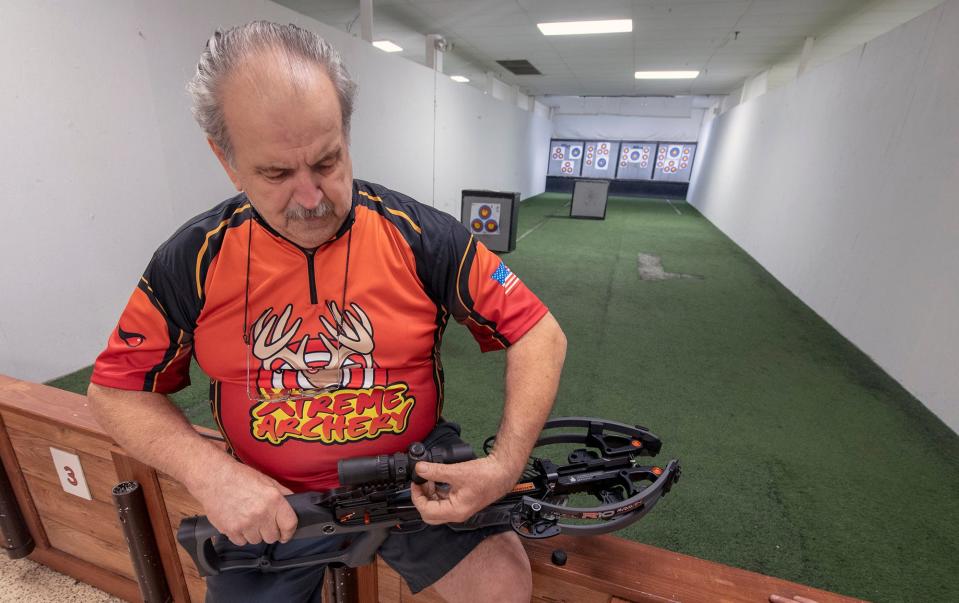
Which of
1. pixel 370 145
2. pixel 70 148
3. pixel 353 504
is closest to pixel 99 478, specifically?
pixel 353 504

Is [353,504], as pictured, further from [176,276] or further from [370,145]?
[370,145]

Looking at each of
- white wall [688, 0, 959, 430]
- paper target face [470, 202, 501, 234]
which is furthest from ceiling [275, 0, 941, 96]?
paper target face [470, 202, 501, 234]

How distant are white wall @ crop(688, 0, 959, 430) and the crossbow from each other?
2368 millimetres

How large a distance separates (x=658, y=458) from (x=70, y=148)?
9.48 ft

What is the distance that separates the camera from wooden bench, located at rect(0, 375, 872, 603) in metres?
0.81

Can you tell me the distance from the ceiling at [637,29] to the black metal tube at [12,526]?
469 cm

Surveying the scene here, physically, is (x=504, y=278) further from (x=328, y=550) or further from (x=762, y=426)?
(x=762, y=426)

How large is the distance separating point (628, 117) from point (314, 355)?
1504 cm

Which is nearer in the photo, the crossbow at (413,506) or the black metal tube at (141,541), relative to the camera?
the crossbow at (413,506)

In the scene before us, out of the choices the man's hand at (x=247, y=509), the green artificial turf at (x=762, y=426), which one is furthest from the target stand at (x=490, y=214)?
the man's hand at (x=247, y=509)

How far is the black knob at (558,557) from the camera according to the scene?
82 centimetres

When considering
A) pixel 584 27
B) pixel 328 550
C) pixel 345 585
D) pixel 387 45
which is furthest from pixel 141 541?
pixel 387 45

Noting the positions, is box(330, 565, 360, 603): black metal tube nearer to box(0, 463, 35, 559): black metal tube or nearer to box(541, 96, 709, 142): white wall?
box(0, 463, 35, 559): black metal tube

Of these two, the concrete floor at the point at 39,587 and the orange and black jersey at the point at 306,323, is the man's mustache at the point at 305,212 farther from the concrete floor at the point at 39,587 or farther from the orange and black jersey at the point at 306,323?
the concrete floor at the point at 39,587
